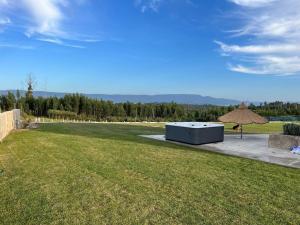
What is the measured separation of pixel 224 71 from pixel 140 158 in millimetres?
27710

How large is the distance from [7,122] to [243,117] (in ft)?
29.8

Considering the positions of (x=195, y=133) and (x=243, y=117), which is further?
(x=243, y=117)

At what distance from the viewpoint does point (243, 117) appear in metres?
11.3

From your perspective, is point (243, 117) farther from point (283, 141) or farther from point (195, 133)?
point (195, 133)

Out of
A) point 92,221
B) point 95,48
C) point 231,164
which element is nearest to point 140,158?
point 231,164

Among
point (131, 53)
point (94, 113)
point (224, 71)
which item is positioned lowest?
point (94, 113)

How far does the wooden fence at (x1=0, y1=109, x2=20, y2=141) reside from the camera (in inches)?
407

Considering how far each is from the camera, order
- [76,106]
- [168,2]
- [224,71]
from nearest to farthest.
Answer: [168,2], [224,71], [76,106]

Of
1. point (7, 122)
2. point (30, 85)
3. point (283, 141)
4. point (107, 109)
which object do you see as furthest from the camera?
point (107, 109)

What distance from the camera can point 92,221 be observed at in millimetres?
3752

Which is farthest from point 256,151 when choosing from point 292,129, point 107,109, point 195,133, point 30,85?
point 107,109

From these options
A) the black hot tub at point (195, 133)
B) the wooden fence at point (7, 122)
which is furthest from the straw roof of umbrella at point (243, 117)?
the wooden fence at point (7, 122)

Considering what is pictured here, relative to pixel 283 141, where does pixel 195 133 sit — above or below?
above

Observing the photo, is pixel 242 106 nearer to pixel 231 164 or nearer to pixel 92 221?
pixel 231 164
